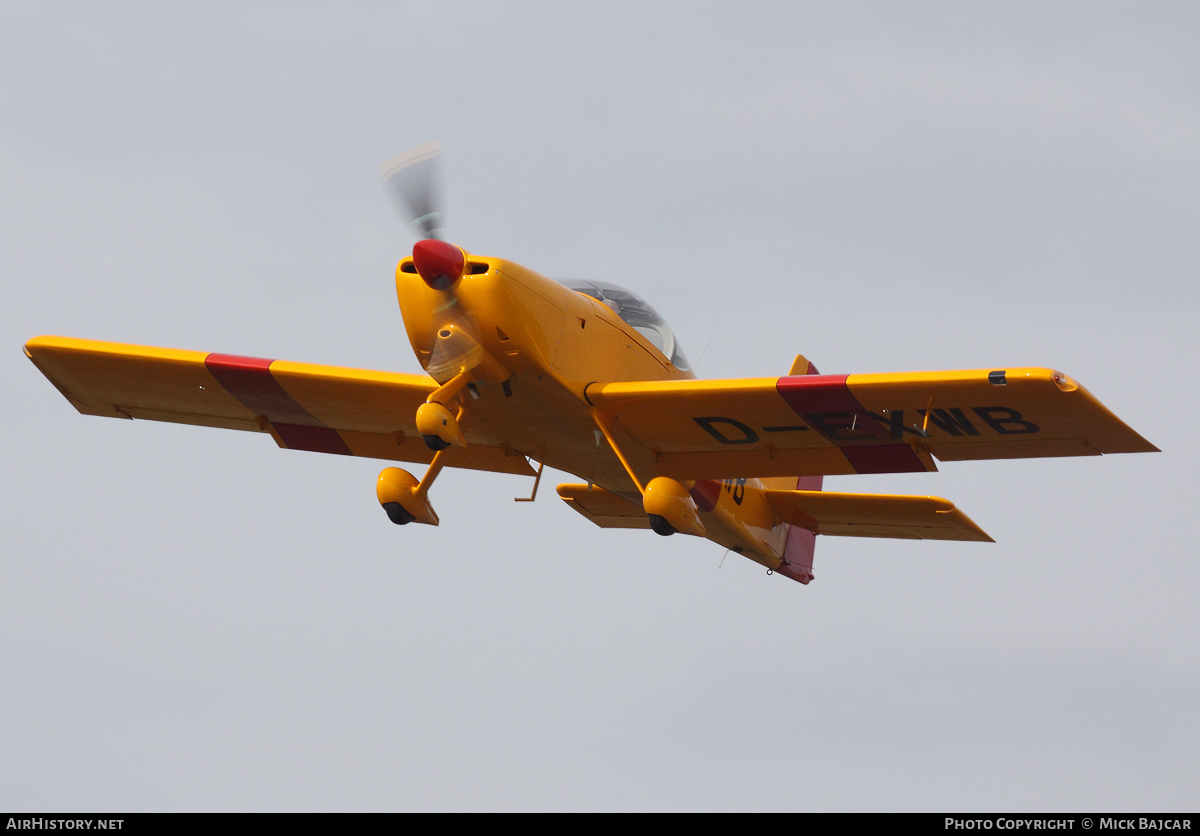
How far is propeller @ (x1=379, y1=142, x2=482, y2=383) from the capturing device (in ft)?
37.3

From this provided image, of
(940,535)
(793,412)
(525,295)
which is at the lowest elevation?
(940,535)

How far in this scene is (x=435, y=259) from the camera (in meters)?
11.3

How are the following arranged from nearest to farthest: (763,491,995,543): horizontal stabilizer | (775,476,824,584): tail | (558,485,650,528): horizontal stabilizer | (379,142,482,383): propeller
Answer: (379,142,482,383): propeller → (763,491,995,543): horizontal stabilizer → (558,485,650,528): horizontal stabilizer → (775,476,824,584): tail

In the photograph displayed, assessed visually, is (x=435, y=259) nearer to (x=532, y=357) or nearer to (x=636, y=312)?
(x=532, y=357)

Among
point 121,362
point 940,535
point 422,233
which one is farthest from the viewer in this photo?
point 940,535

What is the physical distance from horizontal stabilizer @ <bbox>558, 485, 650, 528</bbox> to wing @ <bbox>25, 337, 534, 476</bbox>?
1.19 metres

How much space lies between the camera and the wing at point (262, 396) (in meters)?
13.4

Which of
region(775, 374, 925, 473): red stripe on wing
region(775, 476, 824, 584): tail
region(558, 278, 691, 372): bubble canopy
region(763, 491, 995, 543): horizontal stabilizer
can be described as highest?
region(558, 278, 691, 372): bubble canopy

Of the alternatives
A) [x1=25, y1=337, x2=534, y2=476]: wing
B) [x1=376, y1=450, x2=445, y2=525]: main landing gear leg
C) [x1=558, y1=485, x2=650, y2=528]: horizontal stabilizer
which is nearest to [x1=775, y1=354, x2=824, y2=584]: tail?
[x1=558, y1=485, x2=650, y2=528]: horizontal stabilizer

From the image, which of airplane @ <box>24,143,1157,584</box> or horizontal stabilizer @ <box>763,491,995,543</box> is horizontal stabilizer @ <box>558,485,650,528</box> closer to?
airplane @ <box>24,143,1157,584</box>

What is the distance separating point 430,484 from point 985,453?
488cm

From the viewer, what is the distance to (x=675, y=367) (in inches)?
538
